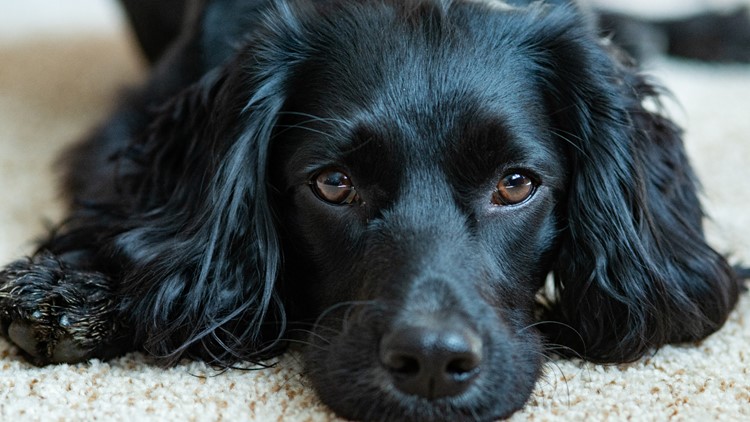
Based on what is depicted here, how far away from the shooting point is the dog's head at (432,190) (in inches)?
72.9

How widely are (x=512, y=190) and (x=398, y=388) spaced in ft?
1.72

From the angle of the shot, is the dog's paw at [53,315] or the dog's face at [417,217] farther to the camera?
the dog's paw at [53,315]

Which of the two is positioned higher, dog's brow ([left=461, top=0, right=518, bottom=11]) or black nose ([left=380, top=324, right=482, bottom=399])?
dog's brow ([left=461, top=0, right=518, bottom=11])

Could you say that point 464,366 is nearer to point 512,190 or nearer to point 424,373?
point 424,373

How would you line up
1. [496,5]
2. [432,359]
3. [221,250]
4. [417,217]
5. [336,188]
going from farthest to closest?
1. [496,5]
2. [221,250]
3. [336,188]
4. [417,217]
5. [432,359]

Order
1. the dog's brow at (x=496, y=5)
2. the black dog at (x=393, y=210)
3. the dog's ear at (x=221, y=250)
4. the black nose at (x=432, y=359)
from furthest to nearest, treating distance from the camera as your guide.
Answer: the dog's brow at (x=496, y=5), the dog's ear at (x=221, y=250), the black dog at (x=393, y=210), the black nose at (x=432, y=359)

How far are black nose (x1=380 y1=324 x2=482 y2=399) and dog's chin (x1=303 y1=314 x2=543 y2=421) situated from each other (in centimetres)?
1

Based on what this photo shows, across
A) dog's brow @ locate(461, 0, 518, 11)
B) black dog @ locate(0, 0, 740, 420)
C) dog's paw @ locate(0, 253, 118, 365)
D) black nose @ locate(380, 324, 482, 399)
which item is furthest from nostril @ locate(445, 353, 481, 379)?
dog's brow @ locate(461, 0, 518, 11)

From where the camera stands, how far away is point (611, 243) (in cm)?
205

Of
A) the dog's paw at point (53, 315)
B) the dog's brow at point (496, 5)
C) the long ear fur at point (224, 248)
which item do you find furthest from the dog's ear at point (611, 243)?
the dog's paw at point (53, 315)

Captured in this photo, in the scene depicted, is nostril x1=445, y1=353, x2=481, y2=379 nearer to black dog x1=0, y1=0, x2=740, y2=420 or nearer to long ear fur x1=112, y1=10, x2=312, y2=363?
black dog x1=0, y1=0, x2=740, y2=420

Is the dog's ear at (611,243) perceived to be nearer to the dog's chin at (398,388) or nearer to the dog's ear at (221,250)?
the dog's chin at (398,388)

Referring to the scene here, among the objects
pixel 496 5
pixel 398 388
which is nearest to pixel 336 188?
pixel 398 388

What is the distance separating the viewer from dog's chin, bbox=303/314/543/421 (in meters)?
1.61
